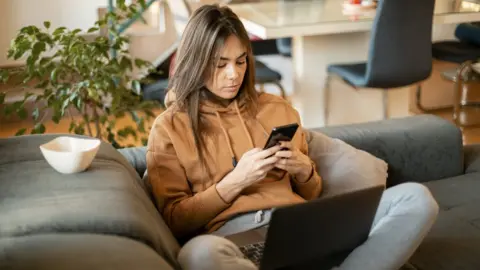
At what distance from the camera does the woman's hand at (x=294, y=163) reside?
1757 mm

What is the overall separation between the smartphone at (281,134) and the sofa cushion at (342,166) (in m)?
0.37

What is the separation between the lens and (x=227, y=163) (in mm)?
1848

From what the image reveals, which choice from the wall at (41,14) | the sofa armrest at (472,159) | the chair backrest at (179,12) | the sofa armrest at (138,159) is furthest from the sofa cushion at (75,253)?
the wall at (41,14)

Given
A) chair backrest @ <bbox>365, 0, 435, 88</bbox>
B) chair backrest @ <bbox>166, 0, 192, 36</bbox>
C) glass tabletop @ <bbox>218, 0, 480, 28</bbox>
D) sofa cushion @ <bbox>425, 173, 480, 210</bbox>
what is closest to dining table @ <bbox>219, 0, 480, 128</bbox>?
glass tabletop @ <bbox>218, 0, 480, 28</bbox>

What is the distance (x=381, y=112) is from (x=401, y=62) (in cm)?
55

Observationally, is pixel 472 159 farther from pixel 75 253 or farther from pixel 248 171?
pixel 75 253

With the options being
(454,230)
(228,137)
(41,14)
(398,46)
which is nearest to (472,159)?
(454,230)

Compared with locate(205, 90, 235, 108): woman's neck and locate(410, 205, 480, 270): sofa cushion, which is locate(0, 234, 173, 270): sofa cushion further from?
locate(410, 205, 480, 270): sofa cushion

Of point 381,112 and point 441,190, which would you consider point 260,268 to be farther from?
point 381,112

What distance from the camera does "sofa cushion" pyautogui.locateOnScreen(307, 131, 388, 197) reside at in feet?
6.75

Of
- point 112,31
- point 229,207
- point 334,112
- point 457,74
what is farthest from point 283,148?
point 457,74

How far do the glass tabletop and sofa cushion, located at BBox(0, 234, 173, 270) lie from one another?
1.99m

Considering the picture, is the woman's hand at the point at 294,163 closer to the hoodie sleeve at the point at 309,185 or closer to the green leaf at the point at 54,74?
the hoodie sleeve at the point at 309,185

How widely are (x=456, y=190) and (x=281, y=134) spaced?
87 centimetres
